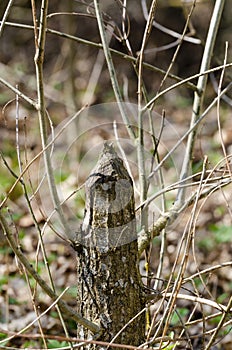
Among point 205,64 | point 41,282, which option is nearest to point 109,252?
point 41,282

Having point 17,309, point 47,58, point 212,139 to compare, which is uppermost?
point 47,58

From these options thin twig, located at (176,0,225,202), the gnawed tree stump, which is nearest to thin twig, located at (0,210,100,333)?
the gnawed tree stump

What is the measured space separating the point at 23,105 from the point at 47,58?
1.72 m

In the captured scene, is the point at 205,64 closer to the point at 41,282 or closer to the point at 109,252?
the point at 109,252

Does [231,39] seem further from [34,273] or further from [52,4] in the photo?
[34,273]

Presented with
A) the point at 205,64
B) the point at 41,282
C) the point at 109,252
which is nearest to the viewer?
the point at 41,282

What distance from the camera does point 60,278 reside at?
403 centimetres

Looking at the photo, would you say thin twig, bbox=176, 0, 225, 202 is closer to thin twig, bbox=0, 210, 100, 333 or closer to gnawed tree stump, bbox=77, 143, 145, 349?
gnawed tree stump, bbox=77, 143, 145, 349

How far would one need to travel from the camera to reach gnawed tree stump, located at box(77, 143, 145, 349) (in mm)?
1851

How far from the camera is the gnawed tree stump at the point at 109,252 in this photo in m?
1.85

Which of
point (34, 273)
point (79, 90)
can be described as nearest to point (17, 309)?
point (34, 273)

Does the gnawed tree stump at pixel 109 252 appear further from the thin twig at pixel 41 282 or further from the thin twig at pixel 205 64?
the thin twig at pixel 205 64

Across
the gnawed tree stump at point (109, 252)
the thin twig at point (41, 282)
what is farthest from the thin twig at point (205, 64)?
the thin twig at point (41, 282)

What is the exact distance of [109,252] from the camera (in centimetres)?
186
